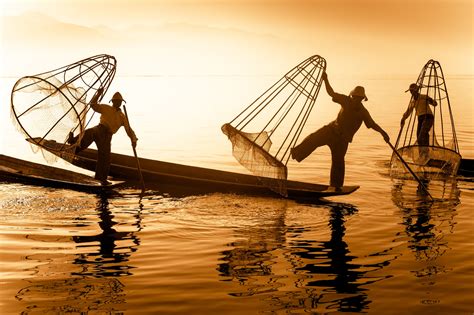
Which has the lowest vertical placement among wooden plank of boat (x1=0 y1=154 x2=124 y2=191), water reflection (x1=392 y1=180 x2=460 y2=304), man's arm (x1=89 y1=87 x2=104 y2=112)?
water reflection (x1=392 y1=180 x2=460 y2=304)

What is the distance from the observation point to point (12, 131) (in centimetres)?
2769

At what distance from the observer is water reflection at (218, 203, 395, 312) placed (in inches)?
259

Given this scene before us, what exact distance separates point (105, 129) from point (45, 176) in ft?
6.73

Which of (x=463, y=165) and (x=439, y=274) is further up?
(x=463, y=165)

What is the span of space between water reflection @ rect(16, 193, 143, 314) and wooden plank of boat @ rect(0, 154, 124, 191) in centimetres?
228

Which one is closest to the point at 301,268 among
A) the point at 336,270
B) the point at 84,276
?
the point at 336,270

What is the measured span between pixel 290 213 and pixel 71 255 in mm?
3919

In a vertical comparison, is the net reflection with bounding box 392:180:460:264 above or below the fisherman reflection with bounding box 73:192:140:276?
above

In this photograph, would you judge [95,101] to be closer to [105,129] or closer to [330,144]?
[105,129]

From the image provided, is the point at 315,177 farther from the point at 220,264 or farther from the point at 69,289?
the point at 69,289

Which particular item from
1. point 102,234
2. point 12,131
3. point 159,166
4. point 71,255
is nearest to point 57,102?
point 159,166

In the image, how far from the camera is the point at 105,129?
12031mm

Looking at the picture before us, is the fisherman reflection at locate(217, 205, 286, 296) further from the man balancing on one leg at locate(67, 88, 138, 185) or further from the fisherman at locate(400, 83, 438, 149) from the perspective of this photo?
the fisherman at locate(400, 83, 438, 149)

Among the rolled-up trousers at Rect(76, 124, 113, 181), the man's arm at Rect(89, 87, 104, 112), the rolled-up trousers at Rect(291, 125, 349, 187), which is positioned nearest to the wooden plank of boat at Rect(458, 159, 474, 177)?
the rolled-up trousers at Rect(291, 125, 349, 187)
